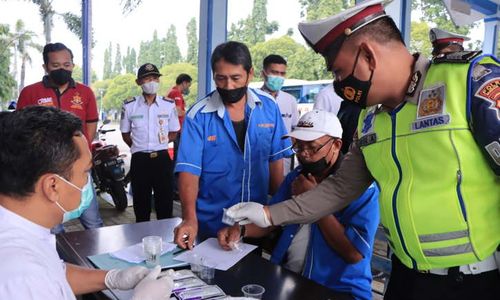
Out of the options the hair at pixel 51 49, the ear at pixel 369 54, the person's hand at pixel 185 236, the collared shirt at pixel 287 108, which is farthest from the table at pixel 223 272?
the collared shirt at pixel 287 108

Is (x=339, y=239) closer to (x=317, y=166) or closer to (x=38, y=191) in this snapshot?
(x=317, y=166)

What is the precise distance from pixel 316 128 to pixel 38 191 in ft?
3.56

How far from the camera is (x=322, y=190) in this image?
142cm

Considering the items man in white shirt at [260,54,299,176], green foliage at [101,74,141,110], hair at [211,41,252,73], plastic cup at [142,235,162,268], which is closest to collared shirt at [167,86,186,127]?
green foliage at [101,74,141,110]

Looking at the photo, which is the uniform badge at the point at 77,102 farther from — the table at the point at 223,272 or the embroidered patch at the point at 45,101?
the table at the point at 223,272

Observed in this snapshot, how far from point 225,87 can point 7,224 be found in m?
1.19

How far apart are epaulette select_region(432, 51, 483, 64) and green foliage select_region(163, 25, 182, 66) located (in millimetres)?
5211

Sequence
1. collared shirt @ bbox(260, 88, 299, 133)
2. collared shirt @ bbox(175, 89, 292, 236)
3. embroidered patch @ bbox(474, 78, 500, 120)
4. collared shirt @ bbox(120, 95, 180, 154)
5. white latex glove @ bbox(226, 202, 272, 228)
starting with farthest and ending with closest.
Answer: collared shirt @ bbox(120, 95, 180, 154), collared shirt @ bbox(260, 88, 299, 133), collared shirt @ bbox(175, 89, 292, 236), white latex glove @ bbox(226, 202, 272, 228), embroidered patch @ bbox(474, 78, 500, 120)

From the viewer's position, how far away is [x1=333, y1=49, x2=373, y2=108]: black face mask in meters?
1.07

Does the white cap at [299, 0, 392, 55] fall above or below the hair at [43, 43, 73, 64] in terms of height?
below

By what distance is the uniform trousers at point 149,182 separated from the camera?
3.98 metres

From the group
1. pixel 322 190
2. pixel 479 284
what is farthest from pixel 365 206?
pixel 479 284

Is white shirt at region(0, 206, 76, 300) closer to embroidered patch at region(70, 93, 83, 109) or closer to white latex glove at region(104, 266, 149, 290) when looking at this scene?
white latex glove at region(104, 266, 149, 290)

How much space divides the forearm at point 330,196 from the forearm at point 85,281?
631 mm
